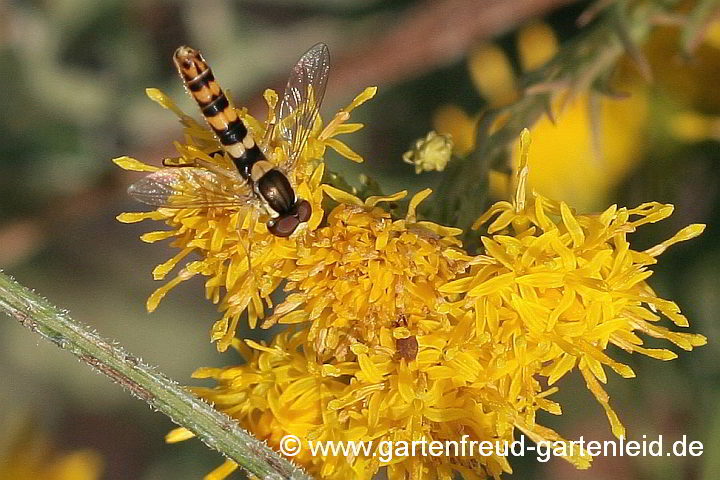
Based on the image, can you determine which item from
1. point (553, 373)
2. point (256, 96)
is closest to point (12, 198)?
point (256, 96)

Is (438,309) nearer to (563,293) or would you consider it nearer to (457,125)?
(563,293)

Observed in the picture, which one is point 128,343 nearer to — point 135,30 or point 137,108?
point 137,108

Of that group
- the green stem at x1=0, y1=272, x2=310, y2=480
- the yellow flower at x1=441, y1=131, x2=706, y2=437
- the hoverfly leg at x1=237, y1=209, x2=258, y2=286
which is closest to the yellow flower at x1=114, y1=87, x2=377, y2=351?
the hoverfly leg at x1=237, y1=209, x2=258, y2=286

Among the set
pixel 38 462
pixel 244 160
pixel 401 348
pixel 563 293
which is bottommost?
pixel 38 462

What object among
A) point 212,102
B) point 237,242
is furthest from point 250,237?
point 212,102

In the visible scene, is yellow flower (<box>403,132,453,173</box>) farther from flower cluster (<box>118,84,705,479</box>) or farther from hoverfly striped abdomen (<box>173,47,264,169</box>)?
hoverfly striped abdomen (<box>173,47,264,169</box>)

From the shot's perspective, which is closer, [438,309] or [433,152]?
[438,309]
